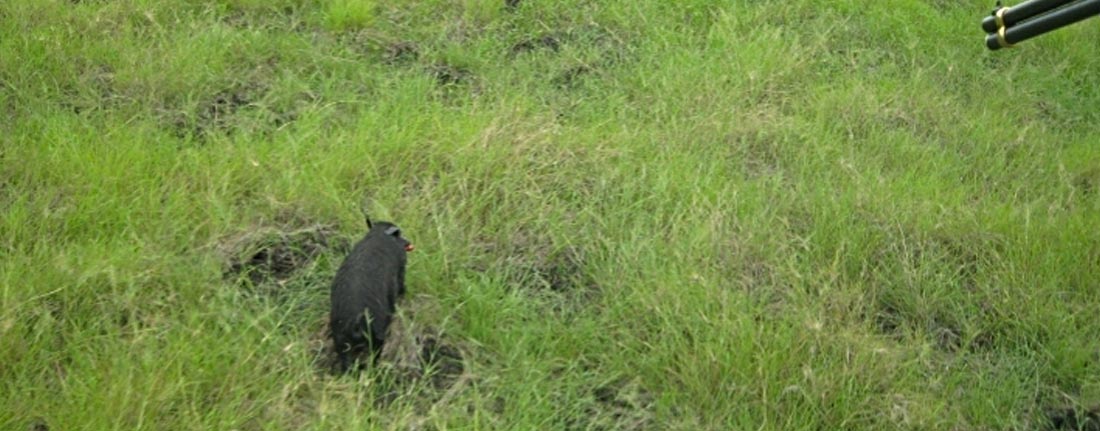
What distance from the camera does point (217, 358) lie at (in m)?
3.71

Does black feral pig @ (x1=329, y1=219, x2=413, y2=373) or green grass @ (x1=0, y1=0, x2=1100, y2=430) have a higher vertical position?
black feral pig @ (x1=329, y1=219, x2=413, y2=373)

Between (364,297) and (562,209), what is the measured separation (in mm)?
1098

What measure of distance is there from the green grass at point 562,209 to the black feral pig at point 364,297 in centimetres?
10

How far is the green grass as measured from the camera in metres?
3.77

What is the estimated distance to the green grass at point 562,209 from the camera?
3771 millimetres

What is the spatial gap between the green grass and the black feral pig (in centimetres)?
10

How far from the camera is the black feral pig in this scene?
12.3ft

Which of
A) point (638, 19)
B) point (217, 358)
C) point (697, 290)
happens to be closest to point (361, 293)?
point (217, 358)

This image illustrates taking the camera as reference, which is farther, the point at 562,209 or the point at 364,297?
the point at 562,209

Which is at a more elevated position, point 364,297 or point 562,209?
point 364,297

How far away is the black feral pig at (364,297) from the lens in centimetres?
376

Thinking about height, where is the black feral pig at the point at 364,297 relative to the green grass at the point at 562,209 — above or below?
above

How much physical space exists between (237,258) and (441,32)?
203 cm

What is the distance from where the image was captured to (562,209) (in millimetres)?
4688
